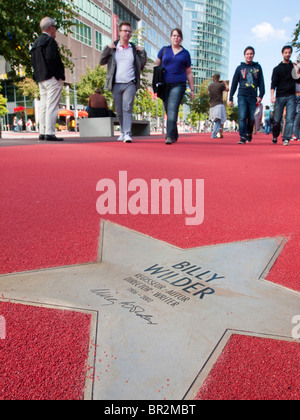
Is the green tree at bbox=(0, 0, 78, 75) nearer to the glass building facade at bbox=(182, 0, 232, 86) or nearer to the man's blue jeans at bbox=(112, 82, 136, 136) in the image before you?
the man's blue jeans at bbox=(112, 82, 136, 136)

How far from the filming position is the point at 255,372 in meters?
1.01

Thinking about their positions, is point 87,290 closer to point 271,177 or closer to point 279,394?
point 279,394

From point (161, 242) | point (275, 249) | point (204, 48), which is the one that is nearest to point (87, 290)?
point (161, 242)

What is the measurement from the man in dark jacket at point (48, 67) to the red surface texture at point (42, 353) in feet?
24.1

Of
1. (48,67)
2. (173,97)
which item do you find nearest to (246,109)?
(173,97)

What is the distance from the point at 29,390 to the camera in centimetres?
94

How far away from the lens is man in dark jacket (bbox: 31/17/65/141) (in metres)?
7.48

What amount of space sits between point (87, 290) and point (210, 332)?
0.54m

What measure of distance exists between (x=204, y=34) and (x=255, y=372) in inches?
5522

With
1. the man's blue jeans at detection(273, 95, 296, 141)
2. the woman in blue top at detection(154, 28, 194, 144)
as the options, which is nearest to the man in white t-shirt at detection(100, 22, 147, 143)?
the woman in blue top at detection(154, 28, 194, 144)
